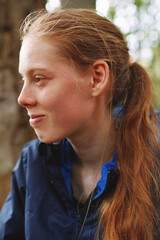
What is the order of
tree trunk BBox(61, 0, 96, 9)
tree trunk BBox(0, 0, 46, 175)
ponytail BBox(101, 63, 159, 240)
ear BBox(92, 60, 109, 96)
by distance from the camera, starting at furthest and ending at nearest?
tree trunk BBox(0, 0, 46, 175) → tree trunk BBox(61, 0, 96, 9) → ear BBox(92, 60, 109, 96) → ponytail BBox(101, 63, 159, 240)

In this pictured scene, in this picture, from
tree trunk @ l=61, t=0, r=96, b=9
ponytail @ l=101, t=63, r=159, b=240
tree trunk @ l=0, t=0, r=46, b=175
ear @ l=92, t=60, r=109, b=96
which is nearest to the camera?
ponytail @ l=101, t=63, r=159, b=240

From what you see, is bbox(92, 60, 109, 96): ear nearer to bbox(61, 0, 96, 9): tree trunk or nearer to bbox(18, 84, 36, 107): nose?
bbox(18, 84, 36, 107): nose

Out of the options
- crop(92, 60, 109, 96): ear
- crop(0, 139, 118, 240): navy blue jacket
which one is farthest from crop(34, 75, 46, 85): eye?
crop(0, 139, 118, 240): navy blue jacket

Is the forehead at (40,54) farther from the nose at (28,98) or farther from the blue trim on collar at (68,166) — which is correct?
the blue trim on collar at (68,166)

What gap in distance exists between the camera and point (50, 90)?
1395mm

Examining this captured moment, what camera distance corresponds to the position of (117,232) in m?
1.38

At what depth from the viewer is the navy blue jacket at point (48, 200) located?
4.94 ft

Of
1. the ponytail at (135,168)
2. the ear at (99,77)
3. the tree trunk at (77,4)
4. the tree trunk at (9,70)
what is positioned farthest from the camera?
the tree trunk at (9,70)

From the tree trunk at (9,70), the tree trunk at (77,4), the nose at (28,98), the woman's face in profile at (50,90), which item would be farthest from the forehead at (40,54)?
the tree trunk at (9,70)

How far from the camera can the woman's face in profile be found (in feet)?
4.57

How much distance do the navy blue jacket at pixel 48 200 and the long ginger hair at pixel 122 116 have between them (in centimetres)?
9

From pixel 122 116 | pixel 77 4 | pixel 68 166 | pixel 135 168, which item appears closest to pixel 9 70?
pixel 77 4

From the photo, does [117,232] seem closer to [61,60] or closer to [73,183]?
[73,183]

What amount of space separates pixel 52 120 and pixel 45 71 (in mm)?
273
